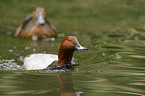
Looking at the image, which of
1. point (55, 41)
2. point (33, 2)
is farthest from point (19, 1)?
point (55, 41)

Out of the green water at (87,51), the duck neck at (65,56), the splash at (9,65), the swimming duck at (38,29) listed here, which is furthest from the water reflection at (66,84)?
the swimming duck at (38,29)

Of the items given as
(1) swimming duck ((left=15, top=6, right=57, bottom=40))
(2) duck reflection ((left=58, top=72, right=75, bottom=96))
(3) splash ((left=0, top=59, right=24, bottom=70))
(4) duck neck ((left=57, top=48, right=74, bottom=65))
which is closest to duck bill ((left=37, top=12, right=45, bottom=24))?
(1) swimming duck ((left=15, top=6, right=57, bottom=40))

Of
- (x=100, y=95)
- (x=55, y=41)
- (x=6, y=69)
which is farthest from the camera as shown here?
(x=55, y=41)

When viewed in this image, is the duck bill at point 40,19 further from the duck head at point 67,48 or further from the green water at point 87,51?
the duck head at point 67,48

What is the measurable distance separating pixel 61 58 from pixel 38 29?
4819 millimetres

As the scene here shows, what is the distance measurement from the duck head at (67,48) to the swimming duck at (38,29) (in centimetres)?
443

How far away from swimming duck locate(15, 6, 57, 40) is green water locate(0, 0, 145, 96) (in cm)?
45

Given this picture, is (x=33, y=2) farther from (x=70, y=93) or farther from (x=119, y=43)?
(x=70, y=93)

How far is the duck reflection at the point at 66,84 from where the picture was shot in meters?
5.57

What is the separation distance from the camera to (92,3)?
16.8 metres

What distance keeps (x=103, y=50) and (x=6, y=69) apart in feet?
10.0

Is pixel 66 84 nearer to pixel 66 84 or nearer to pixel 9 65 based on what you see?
pixel 66 84

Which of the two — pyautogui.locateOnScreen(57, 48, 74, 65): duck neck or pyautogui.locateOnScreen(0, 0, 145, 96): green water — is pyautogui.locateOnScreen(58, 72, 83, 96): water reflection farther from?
pyautogui.locateOnScreen(57, 48, 74, 65): duck neck

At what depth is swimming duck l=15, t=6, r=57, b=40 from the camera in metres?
12.0
